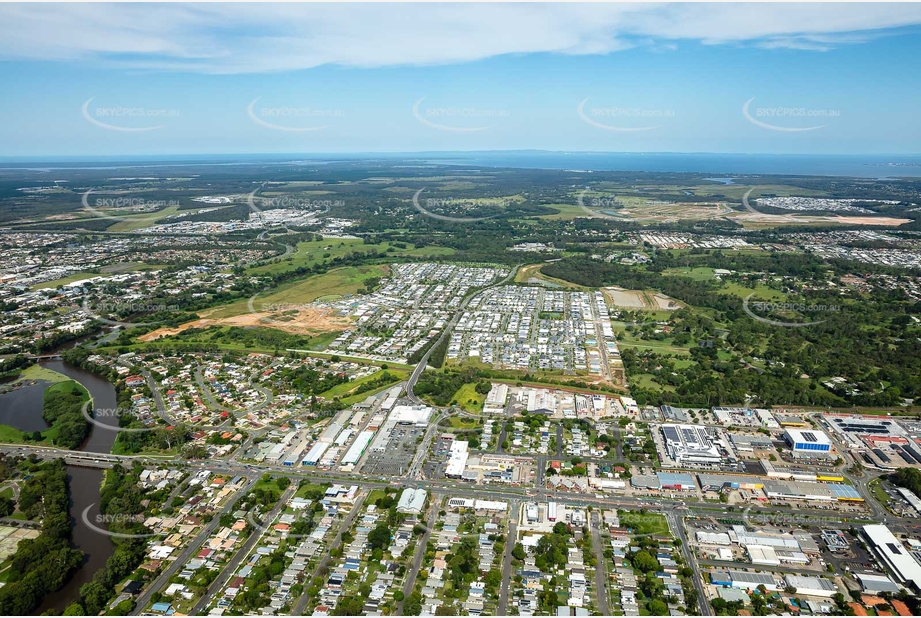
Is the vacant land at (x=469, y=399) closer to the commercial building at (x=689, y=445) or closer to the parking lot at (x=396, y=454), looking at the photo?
the parking lot at (x=396, y=454)

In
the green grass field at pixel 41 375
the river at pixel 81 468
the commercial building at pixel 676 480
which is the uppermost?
the commercial building at pixel 676 480

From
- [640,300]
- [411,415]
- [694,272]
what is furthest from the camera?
[694,272]

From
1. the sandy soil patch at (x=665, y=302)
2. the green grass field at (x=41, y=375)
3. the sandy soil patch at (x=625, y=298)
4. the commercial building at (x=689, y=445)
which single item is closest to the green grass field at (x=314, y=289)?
the green grass field at (x=41, y=375)

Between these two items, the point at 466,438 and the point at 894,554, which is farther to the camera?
the point at 466,438

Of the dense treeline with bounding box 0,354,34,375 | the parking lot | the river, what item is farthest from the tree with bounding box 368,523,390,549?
the dense treeline with bounding box 0,354,34,375

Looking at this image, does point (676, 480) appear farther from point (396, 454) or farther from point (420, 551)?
point (396, 454)

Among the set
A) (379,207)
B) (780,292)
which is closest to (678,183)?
(379,207)

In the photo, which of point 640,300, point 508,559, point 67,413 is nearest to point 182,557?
point 508,559
